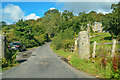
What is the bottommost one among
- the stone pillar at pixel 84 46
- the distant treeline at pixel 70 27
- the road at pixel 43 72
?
the road at pixel 43 72

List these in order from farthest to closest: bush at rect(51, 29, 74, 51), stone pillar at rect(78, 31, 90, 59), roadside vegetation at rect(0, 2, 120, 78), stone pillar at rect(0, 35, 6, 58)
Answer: bush at rect(51, 29, 74, 51) → stone pillar at rect(78, 31, 90, 59) → stone pillar at rect(0, 35, 6, 58) → roadside vegetation at rect(0, 2, 120, 78)

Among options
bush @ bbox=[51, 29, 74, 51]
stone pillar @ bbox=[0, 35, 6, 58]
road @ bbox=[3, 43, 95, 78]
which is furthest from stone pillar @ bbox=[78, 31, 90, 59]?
bush @ bbox=[51, 29, 74, 51]

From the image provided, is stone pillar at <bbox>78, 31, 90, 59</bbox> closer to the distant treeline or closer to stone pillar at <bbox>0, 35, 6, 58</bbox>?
stone pillar at <bbox>0, 35, 6, 58</bbox>

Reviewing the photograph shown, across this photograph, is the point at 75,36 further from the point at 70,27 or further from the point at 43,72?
the point at 43,72

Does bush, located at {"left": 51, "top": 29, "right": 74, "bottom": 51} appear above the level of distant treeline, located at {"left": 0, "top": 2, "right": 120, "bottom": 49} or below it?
below

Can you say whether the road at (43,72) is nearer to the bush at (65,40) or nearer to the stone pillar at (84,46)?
the stone pillar at (84,46)

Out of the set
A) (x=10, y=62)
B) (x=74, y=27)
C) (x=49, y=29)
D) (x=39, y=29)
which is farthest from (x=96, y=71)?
(x=49, y=29)

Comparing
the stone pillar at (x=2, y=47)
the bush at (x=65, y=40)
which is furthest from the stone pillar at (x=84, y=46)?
the bush at (x=65, y=40)

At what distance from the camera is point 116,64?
6324 millimetres

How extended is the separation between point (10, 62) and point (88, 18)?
20720 mm

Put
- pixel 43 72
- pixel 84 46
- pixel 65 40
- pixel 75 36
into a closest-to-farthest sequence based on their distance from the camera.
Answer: pixel 43 72 → pixel 84 46 → pixel 65 40 → pixel 75 36

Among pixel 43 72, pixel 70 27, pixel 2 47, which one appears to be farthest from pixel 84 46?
pixel 70 27

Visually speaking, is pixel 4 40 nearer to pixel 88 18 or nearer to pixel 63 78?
pixel 63 78

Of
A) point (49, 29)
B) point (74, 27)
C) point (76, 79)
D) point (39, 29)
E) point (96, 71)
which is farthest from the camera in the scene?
point (49, 29)
